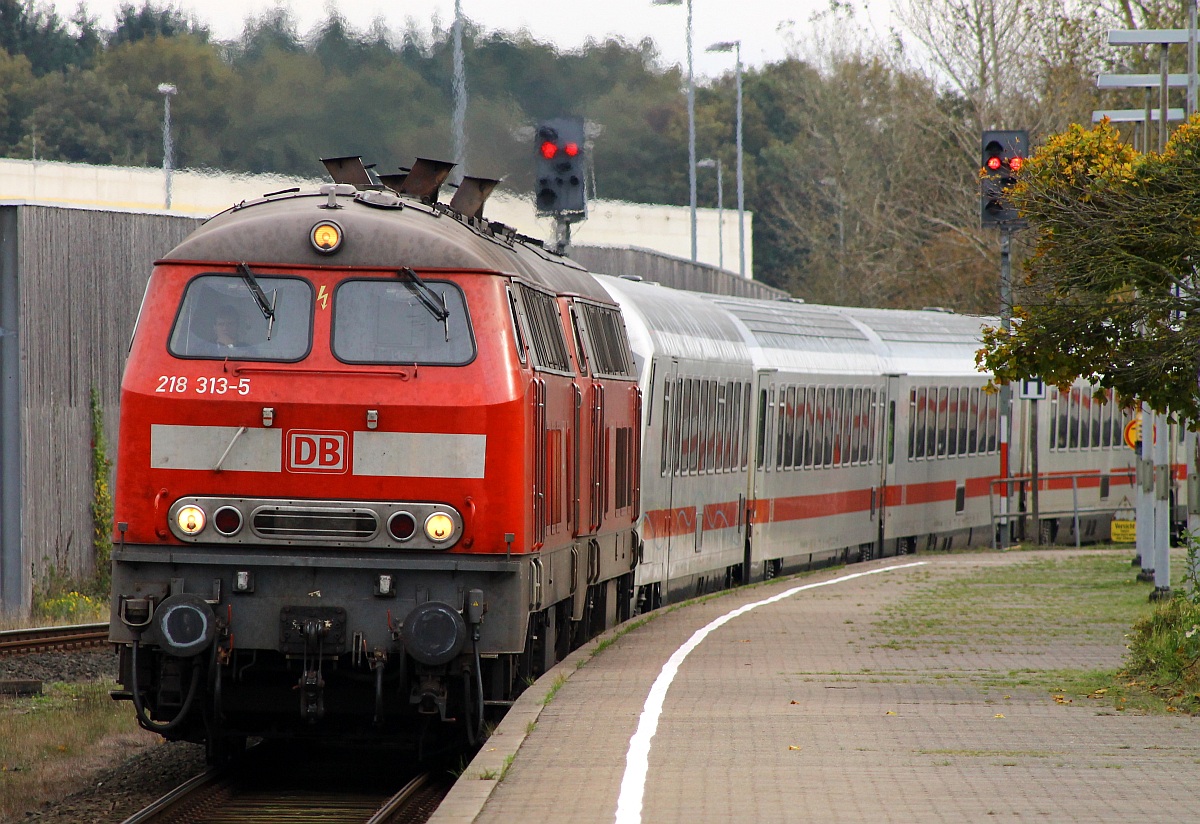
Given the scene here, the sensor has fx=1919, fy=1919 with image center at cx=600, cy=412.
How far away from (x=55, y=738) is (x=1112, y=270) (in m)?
7.75

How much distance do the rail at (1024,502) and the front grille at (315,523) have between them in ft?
72.6

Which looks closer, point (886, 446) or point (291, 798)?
point (291, 798)

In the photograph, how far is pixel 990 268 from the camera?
51.0 metres

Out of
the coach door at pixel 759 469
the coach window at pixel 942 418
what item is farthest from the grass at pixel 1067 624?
the coach window at pixel 942 418

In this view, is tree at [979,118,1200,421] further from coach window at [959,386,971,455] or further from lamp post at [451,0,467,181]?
coach window at [959,386,971,455]

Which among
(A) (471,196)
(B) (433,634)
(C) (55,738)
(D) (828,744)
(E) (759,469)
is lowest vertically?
(C) (55,738)

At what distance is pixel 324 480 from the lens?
33.2 ft

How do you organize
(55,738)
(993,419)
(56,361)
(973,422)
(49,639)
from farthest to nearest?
(993,419) → (973,422) → (56,361) → (49,639) → (55,738)

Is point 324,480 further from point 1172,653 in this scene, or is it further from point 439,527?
point 1172,653

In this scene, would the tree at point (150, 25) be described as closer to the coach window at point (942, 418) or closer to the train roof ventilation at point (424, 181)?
the coach window at point (942, 418)

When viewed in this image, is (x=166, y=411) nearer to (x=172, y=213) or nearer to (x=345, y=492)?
(x=345, y=492)

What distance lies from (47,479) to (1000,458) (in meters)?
17.3

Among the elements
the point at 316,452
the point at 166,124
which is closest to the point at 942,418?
the point at 166,124

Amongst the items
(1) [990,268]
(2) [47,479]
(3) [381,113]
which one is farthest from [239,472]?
(1) [990,268]
